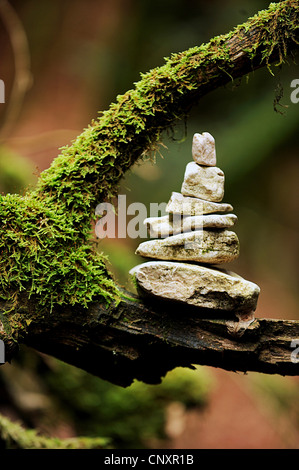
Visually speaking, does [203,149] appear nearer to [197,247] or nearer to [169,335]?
[197,247]

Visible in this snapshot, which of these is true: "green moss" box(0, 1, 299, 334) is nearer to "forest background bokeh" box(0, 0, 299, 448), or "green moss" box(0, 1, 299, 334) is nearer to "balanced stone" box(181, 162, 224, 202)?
"balanced stone" box(181, 162, 224, 202)

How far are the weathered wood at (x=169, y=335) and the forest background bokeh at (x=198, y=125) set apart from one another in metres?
3.40

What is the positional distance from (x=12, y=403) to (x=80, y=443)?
4.21 feet

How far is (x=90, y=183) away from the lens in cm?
224

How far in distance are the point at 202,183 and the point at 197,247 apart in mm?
322

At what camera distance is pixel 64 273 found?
2094 mm

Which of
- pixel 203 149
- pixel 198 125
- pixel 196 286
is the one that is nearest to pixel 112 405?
pixel 196 286

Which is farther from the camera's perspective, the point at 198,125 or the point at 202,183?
the point at 198,125

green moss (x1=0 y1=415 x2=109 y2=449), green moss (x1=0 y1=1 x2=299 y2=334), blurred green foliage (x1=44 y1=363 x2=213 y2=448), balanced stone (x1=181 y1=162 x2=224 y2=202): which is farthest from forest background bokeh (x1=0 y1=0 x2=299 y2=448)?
balanced stone (x1=181 y1=162 x2=224 y2=202)

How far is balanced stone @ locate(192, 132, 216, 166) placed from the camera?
7.26ft

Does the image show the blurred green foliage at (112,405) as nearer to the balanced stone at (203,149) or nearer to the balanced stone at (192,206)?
the balanced stone at (192,206)

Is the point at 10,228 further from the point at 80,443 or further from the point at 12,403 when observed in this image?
the point at 12,403

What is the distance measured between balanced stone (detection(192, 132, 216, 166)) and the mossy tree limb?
0.19 m
